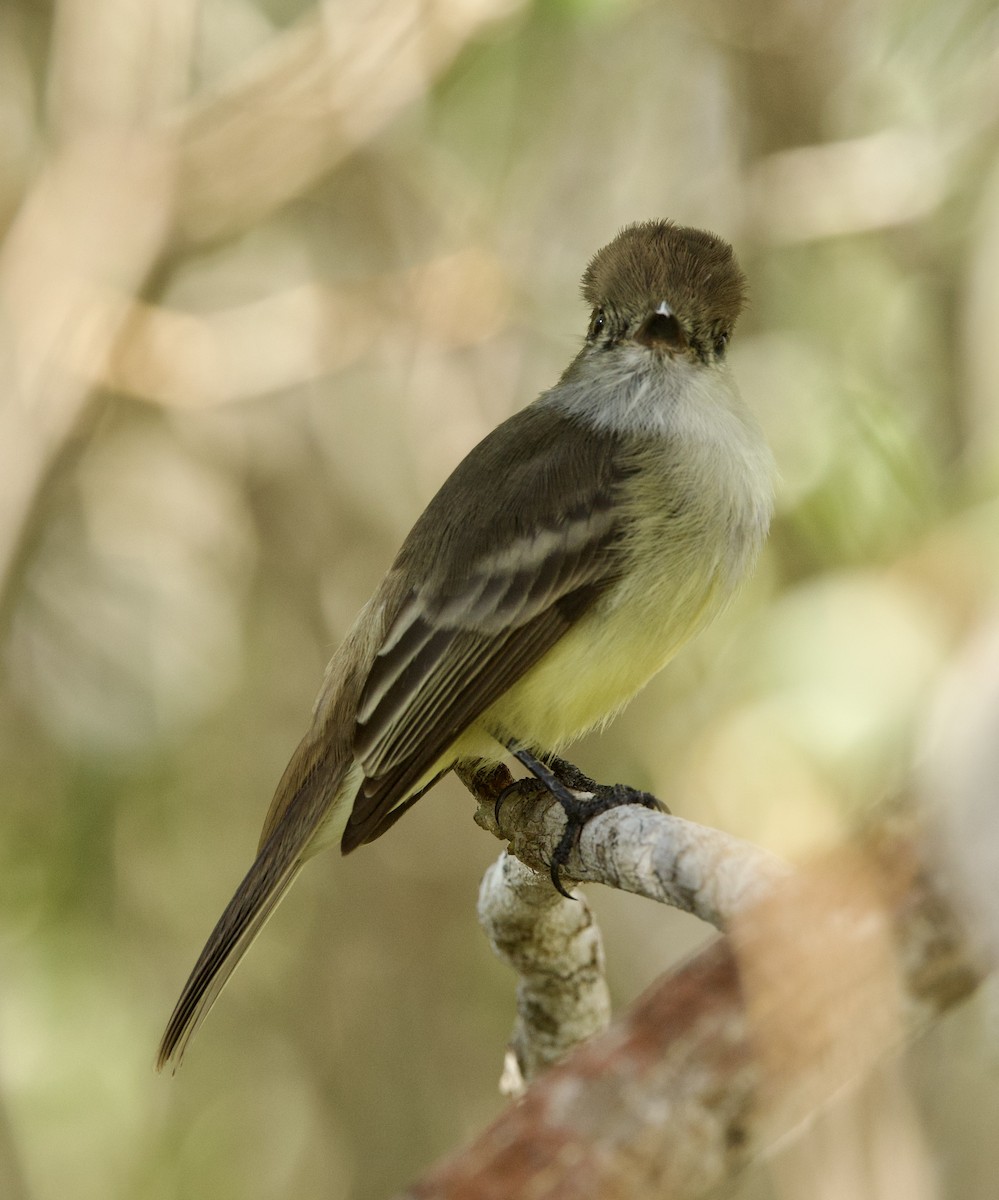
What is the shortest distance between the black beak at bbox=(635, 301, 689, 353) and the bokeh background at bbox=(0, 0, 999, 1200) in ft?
2.51

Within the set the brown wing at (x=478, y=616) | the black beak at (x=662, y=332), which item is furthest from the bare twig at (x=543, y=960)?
the black beak at (x=662, y=332)

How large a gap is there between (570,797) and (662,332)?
0.90 m

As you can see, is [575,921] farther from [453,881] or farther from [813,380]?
[453,881]

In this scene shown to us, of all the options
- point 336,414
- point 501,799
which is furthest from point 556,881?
point 336,414

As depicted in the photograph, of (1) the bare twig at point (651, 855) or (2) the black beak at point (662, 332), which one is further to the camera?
(2) the black beak at point (662, 332)

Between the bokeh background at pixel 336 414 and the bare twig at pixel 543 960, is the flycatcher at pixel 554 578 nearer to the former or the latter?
the bare twig at pixel 543 960

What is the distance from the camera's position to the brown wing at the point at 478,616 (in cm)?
243

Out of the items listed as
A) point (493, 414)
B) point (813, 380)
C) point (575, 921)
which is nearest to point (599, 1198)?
point (575, 921)

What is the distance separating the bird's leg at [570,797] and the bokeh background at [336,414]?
27.1 inches

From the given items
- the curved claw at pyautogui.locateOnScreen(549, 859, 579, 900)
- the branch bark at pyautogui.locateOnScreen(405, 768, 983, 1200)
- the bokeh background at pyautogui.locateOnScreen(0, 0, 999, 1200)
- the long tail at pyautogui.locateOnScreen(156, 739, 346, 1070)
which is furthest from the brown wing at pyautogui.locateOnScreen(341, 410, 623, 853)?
the branch bark at pyautogui.locateOnScreen(405, 768, 983, 1200)

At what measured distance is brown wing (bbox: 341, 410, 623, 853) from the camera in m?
2.43

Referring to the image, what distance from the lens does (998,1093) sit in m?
3.38

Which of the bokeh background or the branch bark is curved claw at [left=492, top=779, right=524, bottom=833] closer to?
the bokeh background

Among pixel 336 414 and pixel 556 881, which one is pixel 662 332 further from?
pixel 336 414
